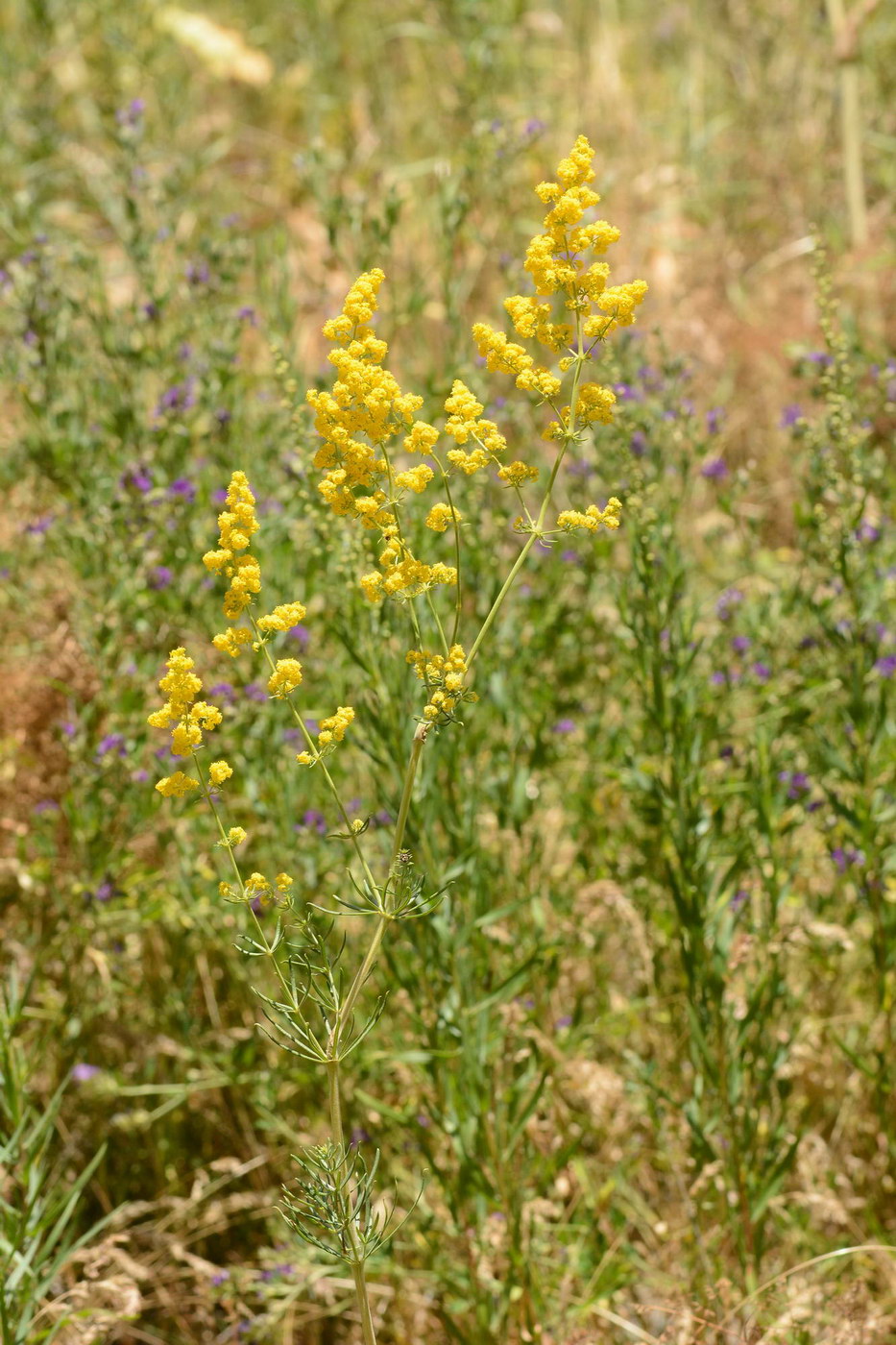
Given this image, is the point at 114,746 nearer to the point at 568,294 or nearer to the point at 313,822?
the point at 313,822

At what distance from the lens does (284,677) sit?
5.15 feet

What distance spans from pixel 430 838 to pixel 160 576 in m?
1.08

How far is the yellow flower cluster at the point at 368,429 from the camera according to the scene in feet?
5.07

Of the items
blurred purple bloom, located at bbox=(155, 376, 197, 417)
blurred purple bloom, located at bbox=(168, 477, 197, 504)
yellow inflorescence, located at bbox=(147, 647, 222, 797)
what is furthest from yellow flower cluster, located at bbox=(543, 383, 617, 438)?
blurred purple bloom, located at bbox=(155, 376, 197, 417)

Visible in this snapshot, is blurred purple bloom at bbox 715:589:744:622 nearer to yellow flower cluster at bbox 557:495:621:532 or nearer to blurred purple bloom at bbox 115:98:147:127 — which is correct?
yellow flower cluster at bbox 557:495:621:532

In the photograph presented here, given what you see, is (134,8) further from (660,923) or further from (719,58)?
(660,923)

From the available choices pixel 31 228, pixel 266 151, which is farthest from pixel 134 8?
pixel 266 151

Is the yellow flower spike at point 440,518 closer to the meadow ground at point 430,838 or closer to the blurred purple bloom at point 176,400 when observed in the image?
the meadow ground at point 430,838

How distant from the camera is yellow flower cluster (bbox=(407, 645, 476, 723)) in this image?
1550mm

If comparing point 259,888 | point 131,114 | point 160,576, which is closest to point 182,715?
point 259,888

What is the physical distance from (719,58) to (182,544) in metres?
4.81

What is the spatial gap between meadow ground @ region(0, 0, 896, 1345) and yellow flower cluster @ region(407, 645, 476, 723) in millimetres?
13

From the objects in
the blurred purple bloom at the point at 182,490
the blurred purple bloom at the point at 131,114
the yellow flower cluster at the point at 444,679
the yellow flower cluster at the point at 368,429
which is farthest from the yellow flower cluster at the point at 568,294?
the blurred purple bloom at the point at 131,114

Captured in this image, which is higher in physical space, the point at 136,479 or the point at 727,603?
the point at 136,479
